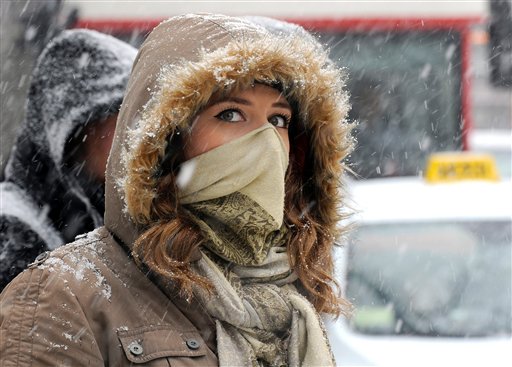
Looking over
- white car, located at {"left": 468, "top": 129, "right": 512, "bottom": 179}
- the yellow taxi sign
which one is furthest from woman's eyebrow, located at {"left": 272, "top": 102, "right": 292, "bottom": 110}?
white car, located at {"left": 468, "top": 129, "right": 512, "bottom": 179}

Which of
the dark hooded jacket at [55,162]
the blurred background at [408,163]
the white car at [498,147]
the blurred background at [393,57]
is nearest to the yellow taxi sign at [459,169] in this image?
the blurred background at [408,163]

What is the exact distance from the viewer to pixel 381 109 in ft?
27.8

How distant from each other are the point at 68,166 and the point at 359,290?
2145mm

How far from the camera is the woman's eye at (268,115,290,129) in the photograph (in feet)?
8.24

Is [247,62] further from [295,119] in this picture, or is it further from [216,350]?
[216,350]

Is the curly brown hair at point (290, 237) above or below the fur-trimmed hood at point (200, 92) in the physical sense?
below

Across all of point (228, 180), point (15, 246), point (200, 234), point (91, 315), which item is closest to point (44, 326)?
point (91, 315)

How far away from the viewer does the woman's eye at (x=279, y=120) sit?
98.9 inches

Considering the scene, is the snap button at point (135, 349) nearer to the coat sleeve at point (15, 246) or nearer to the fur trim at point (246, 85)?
the fur trim at point (246, 85)

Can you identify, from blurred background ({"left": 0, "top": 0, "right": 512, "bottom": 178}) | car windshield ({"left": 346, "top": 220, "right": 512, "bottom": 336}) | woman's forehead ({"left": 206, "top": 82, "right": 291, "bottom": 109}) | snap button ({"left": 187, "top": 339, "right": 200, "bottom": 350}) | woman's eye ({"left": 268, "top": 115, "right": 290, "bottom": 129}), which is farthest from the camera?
blurred background ({"left": 0, "top": 0, "right": 512, "bottom": 178})

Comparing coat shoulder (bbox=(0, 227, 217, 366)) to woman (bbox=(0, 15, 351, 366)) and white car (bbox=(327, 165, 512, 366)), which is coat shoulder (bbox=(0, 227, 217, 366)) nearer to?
woman (bbox=(0, 15, 351, 366))

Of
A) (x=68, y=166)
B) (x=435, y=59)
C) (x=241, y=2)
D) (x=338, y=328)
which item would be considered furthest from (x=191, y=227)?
(x=435, y=59)

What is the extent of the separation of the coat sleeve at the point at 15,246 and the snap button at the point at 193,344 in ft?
3.79

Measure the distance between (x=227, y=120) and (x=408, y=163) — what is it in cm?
624
